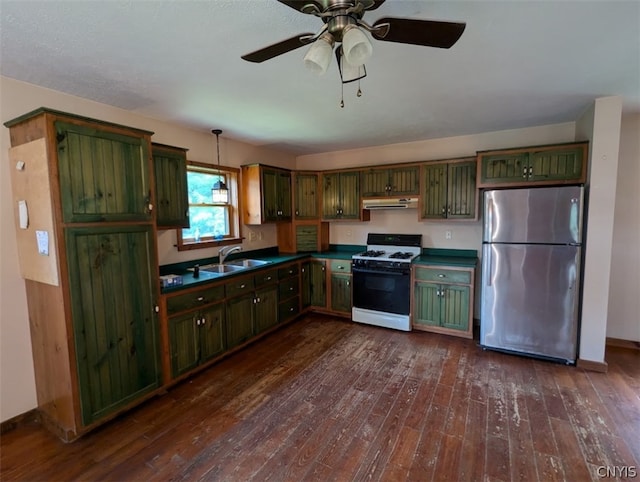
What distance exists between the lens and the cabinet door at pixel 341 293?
4.38 metres

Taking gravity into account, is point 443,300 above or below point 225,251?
below

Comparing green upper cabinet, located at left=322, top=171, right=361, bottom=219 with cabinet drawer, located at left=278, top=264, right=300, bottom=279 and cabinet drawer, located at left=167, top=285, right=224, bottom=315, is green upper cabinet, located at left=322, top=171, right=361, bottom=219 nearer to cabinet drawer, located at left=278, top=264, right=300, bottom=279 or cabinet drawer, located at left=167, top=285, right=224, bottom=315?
cabinet drawer, located at left=278, top=264, right=300, bottom=279

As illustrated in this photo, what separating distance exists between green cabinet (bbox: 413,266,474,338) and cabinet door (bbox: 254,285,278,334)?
1.79 meters

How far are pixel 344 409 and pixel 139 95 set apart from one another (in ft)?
9.99

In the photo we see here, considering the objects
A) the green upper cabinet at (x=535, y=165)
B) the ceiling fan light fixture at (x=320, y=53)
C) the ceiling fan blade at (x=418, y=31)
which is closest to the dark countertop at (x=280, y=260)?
the green upper cabinet at (x=535, y=165)

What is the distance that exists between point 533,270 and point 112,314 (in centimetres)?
381

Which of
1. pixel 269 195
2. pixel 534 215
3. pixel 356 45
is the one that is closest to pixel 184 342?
pixel 269 195

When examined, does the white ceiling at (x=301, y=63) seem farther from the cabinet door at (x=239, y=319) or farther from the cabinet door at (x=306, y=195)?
the cabinet door at (x=239, y=319)

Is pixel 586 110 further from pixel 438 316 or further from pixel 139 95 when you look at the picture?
pixel 139 95

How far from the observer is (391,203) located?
13.9ft

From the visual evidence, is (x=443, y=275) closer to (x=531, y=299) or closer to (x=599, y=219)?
(x=531, y=299)

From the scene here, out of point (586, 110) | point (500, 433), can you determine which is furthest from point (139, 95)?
point (586, 110)

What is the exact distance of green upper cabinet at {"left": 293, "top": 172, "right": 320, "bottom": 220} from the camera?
15.6 feet

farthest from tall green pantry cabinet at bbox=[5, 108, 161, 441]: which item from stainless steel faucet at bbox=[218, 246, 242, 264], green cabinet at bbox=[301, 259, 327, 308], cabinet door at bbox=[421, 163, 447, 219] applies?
cabinet door at bbox=[421, 163, 447, 219]
